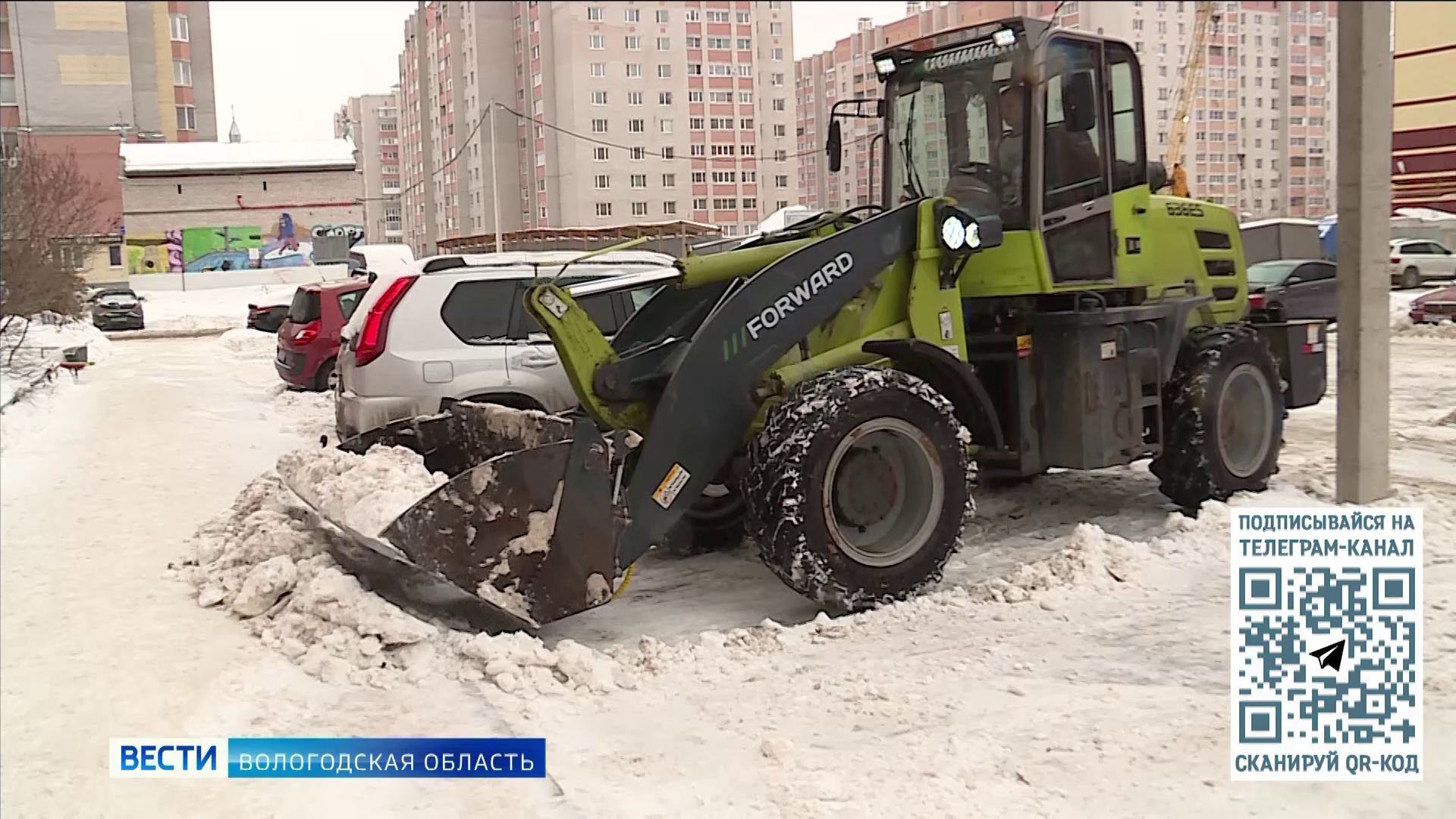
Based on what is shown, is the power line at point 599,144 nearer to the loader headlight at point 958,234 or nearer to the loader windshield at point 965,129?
the loader windshield at point 965,129

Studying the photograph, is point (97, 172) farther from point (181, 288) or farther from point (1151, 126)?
point (1151, 126)

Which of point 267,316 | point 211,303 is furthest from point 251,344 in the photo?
point 211,303

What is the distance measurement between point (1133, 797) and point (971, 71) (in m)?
2.86

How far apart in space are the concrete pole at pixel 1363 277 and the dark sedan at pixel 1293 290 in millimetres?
198

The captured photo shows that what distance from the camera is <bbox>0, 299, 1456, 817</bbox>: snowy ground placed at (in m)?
2.52

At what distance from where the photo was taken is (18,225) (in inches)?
348

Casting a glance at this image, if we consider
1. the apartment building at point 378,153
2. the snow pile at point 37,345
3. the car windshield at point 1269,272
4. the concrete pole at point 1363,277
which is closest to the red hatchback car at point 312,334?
the apartment building at point 378,153

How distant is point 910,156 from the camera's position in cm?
463

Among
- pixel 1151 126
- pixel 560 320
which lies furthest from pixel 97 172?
pixel 1151 126

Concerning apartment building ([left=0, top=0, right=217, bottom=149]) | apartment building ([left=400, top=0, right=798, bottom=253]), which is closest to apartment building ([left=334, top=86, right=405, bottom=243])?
apartment building ([left=400, top=0, right=798, bottom=253])

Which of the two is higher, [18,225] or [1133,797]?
[18,225]

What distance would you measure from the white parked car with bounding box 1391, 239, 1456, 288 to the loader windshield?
1231mm

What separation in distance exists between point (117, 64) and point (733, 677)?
4281 mm

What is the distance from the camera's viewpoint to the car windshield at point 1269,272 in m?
4.99
